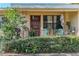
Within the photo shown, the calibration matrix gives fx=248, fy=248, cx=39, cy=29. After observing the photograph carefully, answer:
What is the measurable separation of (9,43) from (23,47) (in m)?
0.84

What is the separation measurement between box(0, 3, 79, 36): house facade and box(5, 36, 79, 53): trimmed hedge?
22.2 feet

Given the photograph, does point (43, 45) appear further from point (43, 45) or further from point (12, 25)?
point (12, 25)

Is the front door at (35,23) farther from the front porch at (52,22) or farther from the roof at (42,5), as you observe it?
the roof at (42,5)

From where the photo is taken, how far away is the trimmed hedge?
13836mm

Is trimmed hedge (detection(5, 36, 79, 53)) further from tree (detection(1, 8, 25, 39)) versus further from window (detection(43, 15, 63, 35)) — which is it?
window (detection(43, 15, 63, 35))

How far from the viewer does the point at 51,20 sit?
72.7 ft

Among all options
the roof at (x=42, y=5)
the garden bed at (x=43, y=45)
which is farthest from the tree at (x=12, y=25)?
the roof at (x=42, y=5)

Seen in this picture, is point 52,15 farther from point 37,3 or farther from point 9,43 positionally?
point 9,43

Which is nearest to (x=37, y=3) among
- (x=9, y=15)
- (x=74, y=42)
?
(x=9, y=15)

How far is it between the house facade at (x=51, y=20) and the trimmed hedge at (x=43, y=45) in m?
6.78

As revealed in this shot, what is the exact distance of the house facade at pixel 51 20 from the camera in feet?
68.7

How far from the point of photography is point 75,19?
21.4 meters

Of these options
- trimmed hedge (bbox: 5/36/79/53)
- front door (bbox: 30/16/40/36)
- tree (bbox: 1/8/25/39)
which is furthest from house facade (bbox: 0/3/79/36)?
trimmed hedge (bbox: 5/36/79/53)

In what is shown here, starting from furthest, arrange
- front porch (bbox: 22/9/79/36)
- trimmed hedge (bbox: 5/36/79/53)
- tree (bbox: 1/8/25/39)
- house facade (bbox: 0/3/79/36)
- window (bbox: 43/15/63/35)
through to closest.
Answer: window (bbox: 43/15/63/35) < front porch (bbox: 22/9/79/36) < house facade (bbox: 0/3/79/36) < tree (bbox: 1/8/25/39) < trimmed hedge (bbox: 5/36/79/53)
